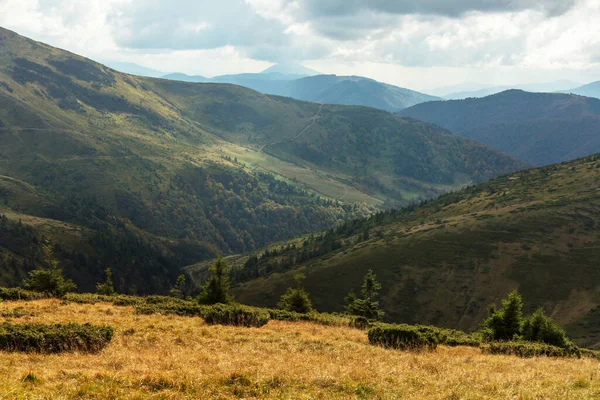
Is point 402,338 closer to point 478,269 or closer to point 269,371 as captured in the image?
point 269,371

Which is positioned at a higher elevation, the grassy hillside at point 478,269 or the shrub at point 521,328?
the shrub at point 521,328

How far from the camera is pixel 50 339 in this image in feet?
70.6

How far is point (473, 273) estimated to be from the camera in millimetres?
129500

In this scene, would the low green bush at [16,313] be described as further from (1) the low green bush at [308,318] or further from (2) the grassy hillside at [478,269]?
(2) the grassy hillside at [478,269]

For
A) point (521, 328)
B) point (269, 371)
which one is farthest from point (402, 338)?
point (521, 328)

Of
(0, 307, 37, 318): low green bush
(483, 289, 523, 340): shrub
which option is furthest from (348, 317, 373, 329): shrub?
(0, 307, 37, 318): low green bush

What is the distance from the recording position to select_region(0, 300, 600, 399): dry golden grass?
15961 mm

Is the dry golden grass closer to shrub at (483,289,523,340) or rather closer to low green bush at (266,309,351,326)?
low green bush at (266,309,351,326)

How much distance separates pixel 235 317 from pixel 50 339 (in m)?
15.3

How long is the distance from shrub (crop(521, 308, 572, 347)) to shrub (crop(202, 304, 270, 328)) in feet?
82.0

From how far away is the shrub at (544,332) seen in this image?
37.3 meters

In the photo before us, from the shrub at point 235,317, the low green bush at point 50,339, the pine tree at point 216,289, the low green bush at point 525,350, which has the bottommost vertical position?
the pine tree at point 216,289

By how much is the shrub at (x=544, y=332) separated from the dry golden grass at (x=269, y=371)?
37.8 feet

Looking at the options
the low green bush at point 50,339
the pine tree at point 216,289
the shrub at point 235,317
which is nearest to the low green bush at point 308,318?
the shrub at point 235,317
